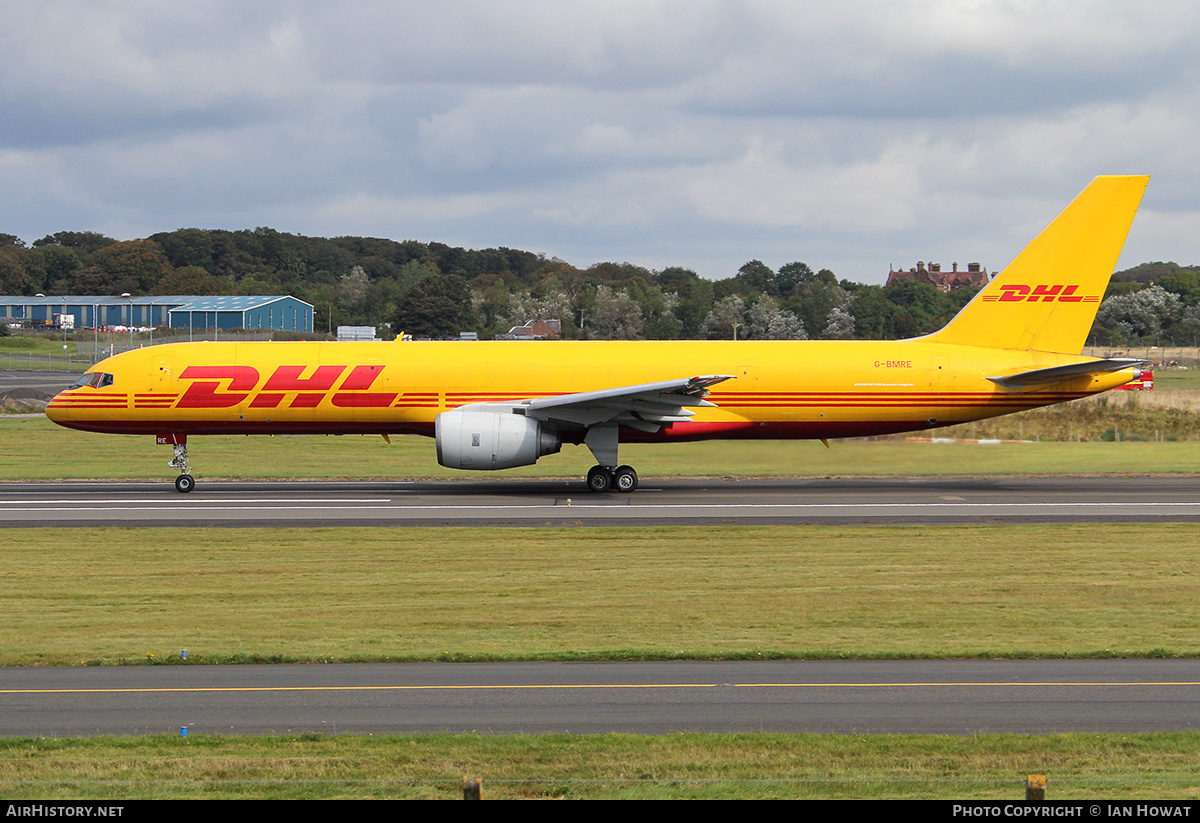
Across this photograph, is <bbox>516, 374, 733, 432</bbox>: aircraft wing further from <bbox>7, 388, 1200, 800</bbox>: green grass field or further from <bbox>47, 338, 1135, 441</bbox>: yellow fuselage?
<bbox>7, 388, 1200, 800</bbox>: green grass field

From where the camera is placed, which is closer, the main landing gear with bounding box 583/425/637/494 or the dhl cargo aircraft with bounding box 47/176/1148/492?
the main landing gear with bounding box 583/425/637/494

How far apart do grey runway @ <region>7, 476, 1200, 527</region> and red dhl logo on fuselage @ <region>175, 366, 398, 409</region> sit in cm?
254

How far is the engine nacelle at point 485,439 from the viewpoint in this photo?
1195 inches

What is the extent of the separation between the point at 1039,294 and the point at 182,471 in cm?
2522

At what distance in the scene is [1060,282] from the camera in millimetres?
33594

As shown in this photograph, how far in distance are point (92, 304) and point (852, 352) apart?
410 feet

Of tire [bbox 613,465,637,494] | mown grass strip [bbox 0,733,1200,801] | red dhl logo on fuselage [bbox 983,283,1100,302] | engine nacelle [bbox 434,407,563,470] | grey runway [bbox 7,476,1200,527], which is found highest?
red dhl logo on fuselage [bbox 983,283,1100,302]

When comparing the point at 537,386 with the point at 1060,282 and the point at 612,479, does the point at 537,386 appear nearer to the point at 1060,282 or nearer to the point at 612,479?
the point at 612,479

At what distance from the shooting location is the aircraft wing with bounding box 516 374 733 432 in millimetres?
30344

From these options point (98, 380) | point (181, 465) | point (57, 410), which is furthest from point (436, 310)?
point (57, 410)

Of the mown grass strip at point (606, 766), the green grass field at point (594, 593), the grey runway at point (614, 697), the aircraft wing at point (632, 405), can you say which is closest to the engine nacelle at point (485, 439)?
the aircraft wing at point (632, 405)

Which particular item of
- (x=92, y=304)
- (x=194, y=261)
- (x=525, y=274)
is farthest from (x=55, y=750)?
(x=525, y=274)

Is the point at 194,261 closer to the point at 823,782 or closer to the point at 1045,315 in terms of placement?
the point at 1045,315

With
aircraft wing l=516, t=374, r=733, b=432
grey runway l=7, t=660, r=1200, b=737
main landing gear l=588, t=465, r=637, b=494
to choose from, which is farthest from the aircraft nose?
grey runway l=7, t=660, r=1200, b=737
